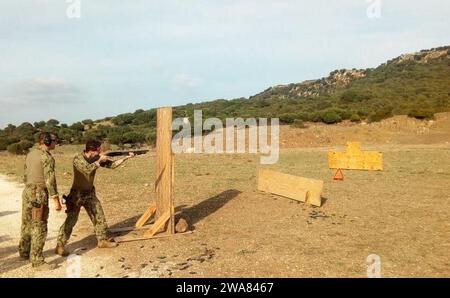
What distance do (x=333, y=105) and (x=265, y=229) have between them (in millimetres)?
47071

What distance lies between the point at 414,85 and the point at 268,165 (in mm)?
54033

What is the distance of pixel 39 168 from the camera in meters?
6.50

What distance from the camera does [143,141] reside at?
126ft

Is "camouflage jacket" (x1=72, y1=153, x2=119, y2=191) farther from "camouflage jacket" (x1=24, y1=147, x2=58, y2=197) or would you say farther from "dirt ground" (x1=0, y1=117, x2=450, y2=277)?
"dirt ground" (x1=0, y1=117, x2=450, y2=277)

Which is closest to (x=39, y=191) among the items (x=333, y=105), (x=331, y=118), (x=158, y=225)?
(x=158, y=225)

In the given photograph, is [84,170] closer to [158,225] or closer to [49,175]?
[49,175]

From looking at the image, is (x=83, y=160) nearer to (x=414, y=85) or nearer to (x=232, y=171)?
(x=232, y=171)

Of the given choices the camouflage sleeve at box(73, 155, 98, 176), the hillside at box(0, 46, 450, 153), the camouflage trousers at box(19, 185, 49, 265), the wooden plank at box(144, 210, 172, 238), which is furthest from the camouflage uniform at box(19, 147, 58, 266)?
the hillside at box(0, 46, 450, 153)

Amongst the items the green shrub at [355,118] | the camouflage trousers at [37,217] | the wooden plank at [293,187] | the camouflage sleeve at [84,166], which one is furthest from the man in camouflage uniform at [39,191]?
the green shrub at [355,118]

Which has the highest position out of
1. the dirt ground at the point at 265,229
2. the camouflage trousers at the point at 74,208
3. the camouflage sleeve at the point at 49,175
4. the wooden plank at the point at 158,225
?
the camouflage sleeve at the point at 49,175

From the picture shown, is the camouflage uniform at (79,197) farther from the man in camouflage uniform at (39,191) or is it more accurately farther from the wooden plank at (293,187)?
the wooden plank at (293,187)

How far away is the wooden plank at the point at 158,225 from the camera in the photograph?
315 inches

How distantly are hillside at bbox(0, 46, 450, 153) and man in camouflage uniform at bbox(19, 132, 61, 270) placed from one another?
95.3 ft

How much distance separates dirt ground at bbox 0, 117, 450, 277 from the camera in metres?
6.52
